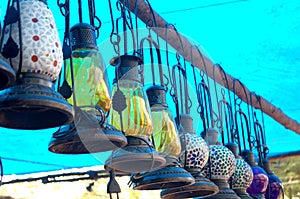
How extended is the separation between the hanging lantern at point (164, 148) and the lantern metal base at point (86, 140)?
29 cm

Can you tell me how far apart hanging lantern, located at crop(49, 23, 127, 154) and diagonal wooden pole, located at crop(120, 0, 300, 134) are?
402mm

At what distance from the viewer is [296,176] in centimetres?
433

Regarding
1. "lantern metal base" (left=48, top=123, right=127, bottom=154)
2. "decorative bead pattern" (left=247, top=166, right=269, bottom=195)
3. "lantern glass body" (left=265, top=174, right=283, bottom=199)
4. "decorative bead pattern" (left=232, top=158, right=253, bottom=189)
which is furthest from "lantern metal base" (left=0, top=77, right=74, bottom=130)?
"lantern glass body" (left=265, top=174, right=283, bottom=199)

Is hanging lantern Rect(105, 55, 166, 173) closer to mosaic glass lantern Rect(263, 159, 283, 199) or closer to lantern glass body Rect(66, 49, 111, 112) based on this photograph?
lantern glass body Rect(66, 49, 111, 112)

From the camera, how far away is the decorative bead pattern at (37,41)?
0.80m

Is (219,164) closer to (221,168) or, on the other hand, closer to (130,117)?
(221,168)

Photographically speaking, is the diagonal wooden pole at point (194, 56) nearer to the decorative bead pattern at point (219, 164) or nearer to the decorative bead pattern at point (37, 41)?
→ the decorative bead pattern at point (219, 164)

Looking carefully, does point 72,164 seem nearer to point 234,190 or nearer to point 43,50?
point 234,190

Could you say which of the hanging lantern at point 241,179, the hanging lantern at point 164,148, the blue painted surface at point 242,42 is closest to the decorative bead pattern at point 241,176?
the hanging lantern at point 241,179

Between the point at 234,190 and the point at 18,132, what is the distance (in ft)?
4.40

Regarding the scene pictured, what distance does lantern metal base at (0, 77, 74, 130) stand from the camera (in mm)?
792

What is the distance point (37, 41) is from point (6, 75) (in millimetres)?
94

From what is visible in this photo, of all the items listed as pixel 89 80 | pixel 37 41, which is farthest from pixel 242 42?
pixel 37 41

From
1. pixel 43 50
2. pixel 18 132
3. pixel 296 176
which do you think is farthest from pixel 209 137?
pixel 296 176
